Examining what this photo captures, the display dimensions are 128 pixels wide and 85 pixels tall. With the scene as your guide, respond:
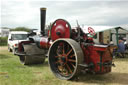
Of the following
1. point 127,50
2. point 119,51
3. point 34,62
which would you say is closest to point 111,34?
point 127,50

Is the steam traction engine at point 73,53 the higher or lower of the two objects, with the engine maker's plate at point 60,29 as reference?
lower

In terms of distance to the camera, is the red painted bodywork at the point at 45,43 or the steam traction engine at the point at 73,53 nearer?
the steam traction engine at the point at 73,53

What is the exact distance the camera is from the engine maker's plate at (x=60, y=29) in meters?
5.06

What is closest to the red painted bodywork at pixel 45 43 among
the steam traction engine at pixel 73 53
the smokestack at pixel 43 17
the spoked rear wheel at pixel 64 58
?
the steam traction engine at pixel 73 53

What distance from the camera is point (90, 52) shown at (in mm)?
4641

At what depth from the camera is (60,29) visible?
5223 mm

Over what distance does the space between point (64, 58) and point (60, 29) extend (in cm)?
99

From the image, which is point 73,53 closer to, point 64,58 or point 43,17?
point 64,58

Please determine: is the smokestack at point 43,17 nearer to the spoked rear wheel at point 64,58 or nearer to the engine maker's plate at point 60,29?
the engine maker's plate at point 60,29

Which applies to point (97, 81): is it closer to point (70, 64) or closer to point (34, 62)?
point (70, 64)

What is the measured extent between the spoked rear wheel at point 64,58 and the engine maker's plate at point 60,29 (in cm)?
32

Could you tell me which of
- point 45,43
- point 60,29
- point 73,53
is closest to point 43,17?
point 45,43

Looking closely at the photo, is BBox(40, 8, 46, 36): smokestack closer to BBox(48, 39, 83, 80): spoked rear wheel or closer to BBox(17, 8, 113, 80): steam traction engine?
BBox(17, 8, 113, 80): steam traction engine

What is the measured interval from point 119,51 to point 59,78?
21.8 feet
